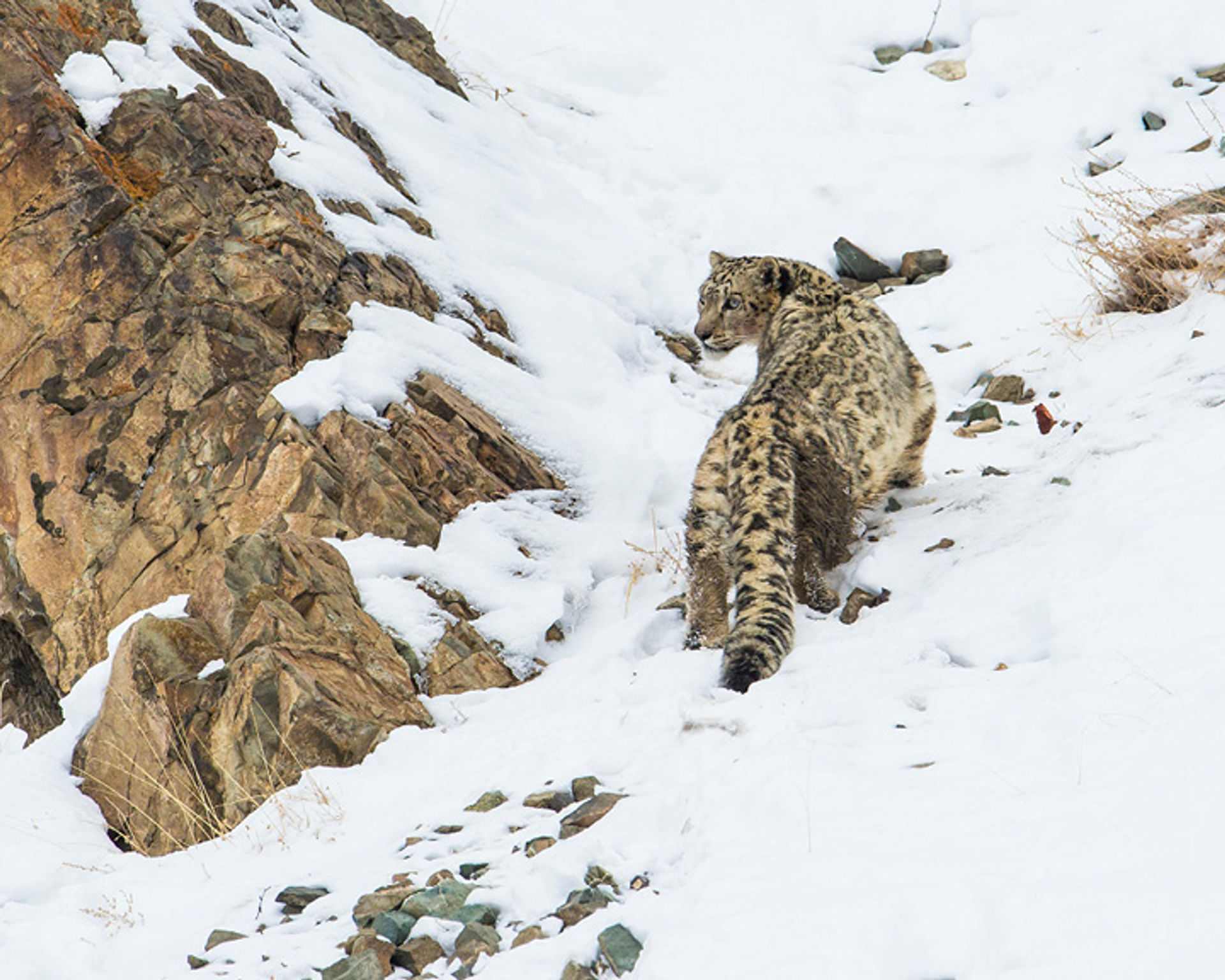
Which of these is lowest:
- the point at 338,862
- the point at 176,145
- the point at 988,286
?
the point at 988,286

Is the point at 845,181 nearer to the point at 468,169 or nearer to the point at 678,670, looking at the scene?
the point at 468,169

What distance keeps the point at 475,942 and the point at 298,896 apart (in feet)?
3.09

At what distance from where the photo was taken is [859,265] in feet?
44.4

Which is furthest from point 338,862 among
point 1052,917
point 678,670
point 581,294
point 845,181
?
point 845,181

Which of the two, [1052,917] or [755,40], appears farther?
[755,40]

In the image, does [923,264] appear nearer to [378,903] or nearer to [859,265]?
[859,265]

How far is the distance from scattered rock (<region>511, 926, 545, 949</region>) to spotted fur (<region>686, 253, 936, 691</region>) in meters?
1.78

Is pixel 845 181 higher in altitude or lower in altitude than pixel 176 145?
lower

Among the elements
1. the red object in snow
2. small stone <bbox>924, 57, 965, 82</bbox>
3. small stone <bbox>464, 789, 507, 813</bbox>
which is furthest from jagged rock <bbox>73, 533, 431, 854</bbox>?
small stone <bbox>924, 57, 965, 82</bbox>

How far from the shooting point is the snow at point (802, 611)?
327 cm

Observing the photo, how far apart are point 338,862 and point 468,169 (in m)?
9.76

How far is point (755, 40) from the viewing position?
1923 cm

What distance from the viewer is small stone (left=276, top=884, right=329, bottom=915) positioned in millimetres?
4234

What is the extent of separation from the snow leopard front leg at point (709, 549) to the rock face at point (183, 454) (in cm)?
140
